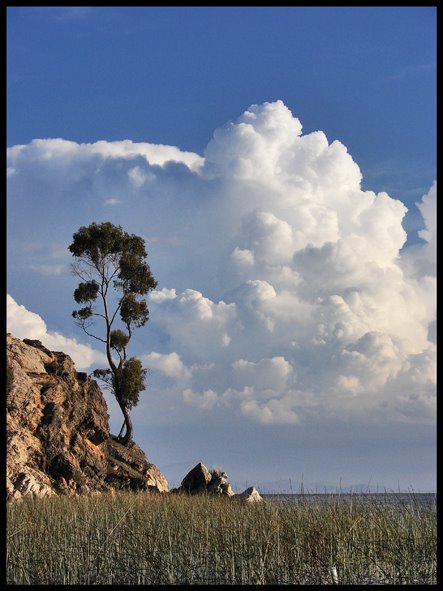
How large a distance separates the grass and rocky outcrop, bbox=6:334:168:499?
7592 millimetres

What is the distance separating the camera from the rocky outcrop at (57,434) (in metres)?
17.0

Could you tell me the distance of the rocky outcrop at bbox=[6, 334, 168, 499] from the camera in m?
17.0

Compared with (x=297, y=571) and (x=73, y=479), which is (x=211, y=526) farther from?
(x=73, y=479)

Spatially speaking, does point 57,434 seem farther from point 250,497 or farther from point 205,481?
point 250,497

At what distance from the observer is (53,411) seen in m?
18.2

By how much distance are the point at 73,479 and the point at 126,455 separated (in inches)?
163

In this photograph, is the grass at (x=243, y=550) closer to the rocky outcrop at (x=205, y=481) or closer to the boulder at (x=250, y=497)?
the boulder at (x=250, y=497)

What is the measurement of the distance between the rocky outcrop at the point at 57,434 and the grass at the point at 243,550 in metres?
7.59

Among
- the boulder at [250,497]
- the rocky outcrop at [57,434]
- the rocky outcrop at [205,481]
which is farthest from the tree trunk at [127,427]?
the boulder at [250,497]

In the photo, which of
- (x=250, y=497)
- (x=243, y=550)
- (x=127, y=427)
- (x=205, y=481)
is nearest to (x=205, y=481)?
(x=205, y=481)

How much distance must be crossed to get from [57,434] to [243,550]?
1129 cm

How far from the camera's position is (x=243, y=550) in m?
7.86

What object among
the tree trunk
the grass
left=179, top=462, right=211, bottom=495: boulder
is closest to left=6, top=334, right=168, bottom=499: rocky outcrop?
left=179, top=462, right=211, bottom=495: boulder

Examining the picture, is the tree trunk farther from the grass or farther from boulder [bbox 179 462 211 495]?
the grass
